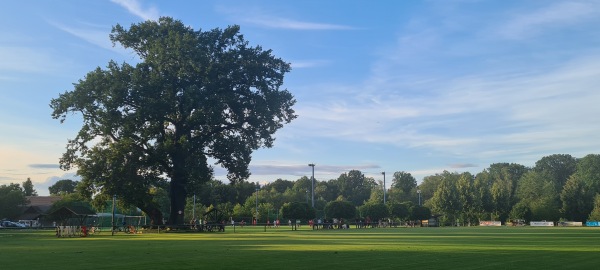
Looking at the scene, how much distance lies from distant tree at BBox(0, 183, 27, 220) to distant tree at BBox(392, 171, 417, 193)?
382ft

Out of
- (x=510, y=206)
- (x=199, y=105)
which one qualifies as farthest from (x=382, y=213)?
(x=199, y=105)

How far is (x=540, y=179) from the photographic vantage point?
139500 millimetres

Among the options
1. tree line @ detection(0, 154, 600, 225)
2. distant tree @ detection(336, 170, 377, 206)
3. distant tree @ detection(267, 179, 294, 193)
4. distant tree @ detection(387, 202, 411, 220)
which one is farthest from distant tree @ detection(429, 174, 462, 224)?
distant tree @ detection(267, 179, 294, 193)

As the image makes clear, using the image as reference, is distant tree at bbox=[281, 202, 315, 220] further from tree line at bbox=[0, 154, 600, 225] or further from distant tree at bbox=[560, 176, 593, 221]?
distant tree at bbox=[560, 176, 593, 221]

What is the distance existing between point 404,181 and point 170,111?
472 feet

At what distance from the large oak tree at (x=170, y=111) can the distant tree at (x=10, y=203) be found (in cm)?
5781

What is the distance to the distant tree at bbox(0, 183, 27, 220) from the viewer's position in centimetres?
10310

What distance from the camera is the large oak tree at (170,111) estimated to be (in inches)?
2061

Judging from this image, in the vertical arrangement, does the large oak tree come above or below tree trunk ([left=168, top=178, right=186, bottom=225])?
above

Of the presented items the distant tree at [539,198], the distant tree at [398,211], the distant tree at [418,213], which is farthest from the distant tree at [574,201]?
the distant tree at [398,211]

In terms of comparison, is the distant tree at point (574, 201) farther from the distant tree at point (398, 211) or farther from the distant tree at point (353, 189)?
the distant tree at point (353, 189)

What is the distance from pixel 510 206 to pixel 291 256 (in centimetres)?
10277

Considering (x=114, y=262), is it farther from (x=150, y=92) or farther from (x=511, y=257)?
(x=150, y=92)

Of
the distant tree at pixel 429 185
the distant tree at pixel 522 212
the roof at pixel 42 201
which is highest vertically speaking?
the distant tree at pixel 429 185
